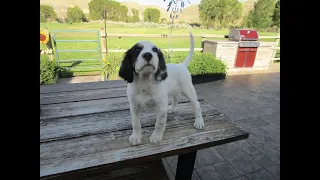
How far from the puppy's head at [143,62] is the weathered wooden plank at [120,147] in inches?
17.8

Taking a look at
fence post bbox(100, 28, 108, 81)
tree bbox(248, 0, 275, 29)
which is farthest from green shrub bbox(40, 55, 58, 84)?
tree bbox(248, 0, 275, 29)

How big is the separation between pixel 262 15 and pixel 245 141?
107ft

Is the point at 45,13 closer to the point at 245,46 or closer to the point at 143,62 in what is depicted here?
the point at 245,46

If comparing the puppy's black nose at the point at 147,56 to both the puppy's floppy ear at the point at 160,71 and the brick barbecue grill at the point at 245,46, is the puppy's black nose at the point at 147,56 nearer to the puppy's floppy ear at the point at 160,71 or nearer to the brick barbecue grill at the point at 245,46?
the puppy's floppy ear at the point at 160,71

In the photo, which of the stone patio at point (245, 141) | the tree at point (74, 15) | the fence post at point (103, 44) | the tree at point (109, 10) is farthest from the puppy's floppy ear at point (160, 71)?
the tree at point (74, 15)

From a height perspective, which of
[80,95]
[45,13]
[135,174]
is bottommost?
[135,174]

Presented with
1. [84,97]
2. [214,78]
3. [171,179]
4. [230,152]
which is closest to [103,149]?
[84,97]

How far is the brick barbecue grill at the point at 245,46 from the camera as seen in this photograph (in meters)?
7.33

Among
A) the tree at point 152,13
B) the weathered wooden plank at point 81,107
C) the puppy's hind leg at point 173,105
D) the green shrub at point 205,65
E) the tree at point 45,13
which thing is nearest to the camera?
the tree at point 45,13

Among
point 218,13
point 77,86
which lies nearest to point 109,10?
point 218,13

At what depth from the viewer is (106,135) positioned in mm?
1428

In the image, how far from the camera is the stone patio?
8.45 feet
